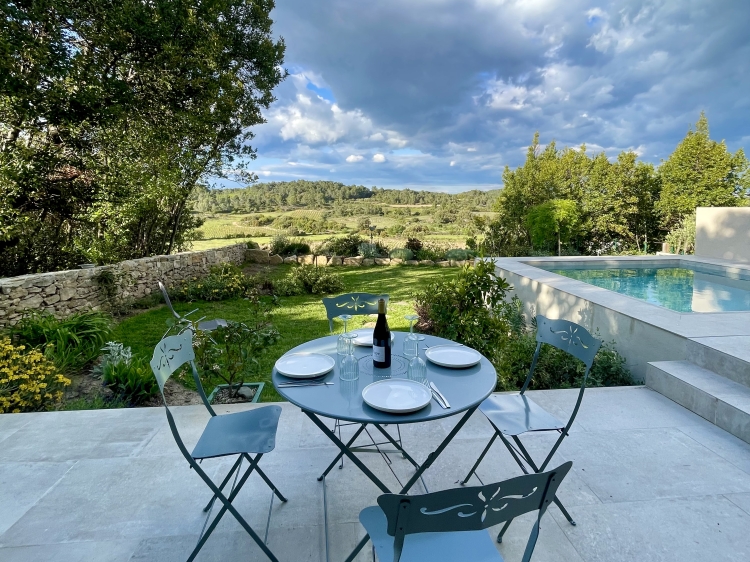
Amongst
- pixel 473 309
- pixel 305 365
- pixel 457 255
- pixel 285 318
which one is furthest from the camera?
pixel 457 255

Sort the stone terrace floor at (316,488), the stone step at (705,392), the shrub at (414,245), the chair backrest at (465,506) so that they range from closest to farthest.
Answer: the chair backrest at (465,506) → the stone terrace floor at (316,488) → the stone step at (705,392) → the shrub at (414,245)

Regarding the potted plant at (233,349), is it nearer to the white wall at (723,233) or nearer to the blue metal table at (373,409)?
the blue metal table at (373,409)

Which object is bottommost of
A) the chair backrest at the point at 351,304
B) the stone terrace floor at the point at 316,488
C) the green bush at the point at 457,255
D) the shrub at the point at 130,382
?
the stone terrace floor at the point at 316,488

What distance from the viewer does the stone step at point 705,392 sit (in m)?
2.36

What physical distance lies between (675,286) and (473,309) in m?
4.90

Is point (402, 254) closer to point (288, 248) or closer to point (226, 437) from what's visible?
point (288, 248)

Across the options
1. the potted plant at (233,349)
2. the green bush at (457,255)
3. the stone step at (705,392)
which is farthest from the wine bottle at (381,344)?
the green bush at (457,255)

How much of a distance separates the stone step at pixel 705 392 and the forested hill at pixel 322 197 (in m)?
13.8

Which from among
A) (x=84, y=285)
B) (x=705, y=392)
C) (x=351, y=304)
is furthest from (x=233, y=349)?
(x=84, y=285)

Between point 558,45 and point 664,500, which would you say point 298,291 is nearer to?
point 664,500

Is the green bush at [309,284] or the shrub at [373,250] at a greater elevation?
the shrub at [373,250]

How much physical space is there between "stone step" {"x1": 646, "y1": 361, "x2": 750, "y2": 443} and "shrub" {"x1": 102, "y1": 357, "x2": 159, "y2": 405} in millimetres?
4028

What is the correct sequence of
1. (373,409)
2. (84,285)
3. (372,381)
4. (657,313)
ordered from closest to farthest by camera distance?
(373,409), (372,381), (657,313), (84,285)

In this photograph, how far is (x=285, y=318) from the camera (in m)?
6.13
